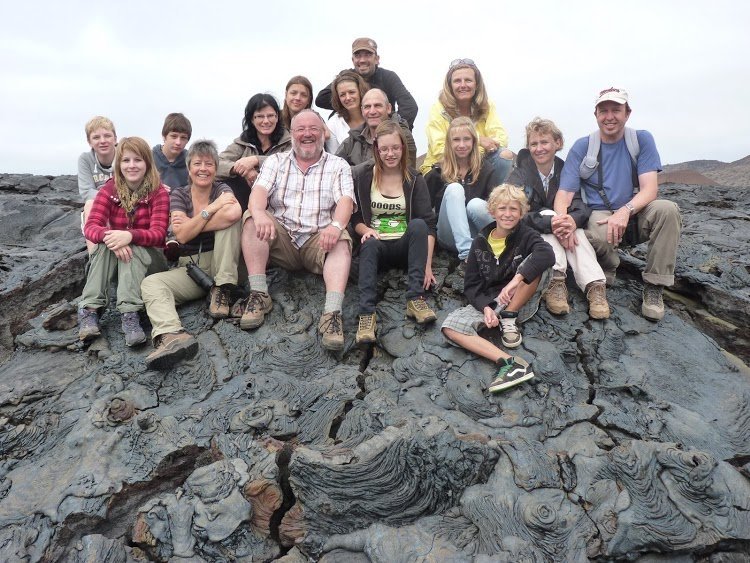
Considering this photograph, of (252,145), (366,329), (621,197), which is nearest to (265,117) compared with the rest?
(252,145)

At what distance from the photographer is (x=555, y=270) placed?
4.46m

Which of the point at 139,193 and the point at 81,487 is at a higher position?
the point at 139,193

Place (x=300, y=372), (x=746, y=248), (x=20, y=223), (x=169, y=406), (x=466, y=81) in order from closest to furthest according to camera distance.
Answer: (x=169, y=406), (x=300, y=372), (x=466, y=81), (x=746, y=248), (x=20, y=223)

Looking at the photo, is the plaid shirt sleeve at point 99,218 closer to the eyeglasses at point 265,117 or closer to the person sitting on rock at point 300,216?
the person sitting on rock at point 300,216

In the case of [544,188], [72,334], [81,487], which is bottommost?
[81,487]

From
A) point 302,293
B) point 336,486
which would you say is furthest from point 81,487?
point 302,293

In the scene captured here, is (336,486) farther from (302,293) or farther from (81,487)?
A: (302,293)

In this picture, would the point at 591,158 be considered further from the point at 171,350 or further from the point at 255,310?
the point at 171,350

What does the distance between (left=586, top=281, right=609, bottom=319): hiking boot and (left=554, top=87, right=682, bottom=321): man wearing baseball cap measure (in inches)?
15.8

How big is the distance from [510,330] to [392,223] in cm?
148

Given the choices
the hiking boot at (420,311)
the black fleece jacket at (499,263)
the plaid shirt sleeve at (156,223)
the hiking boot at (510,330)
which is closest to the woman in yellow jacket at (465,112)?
the black fleece jacket at (499,263)

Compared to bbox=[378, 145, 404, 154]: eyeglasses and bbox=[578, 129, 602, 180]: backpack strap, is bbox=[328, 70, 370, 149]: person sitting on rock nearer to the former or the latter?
bbox=[378, 145, 404, 154]: eyeglasses

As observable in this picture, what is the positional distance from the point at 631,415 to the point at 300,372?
7.97 ft

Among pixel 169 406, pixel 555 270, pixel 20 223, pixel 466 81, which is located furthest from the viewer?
pixel 20 223
